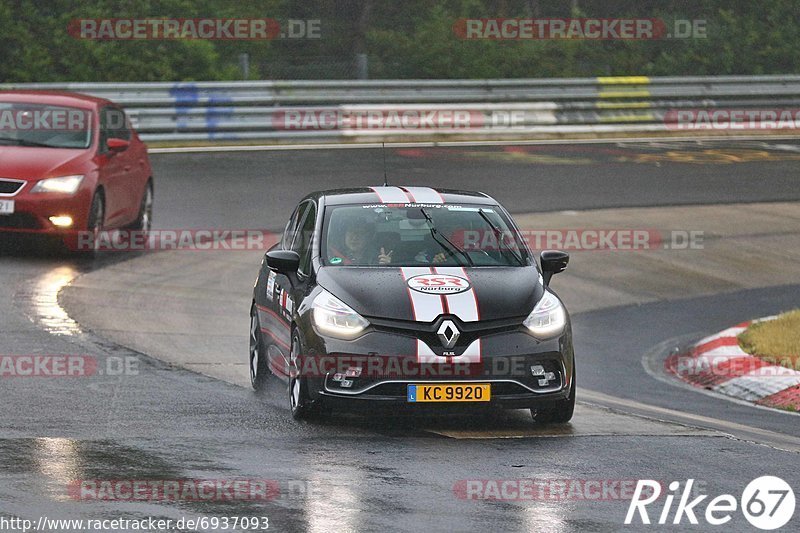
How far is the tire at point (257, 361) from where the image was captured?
10836 mm

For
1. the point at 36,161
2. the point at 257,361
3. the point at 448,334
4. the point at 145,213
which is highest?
the point at 36,161

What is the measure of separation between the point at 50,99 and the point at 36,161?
130 cm

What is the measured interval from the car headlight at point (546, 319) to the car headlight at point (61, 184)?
7340 mm

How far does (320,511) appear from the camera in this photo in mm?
6871

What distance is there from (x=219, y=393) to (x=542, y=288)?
2.28 meters

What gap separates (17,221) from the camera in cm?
1542

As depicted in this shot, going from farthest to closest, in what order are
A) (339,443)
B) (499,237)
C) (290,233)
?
(290,233) → (499,237) → (339,443)

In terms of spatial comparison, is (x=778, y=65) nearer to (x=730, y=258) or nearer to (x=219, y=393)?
(x=730, y=258)

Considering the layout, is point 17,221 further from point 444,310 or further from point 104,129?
point 444,310

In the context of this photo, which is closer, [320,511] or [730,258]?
[320,511]

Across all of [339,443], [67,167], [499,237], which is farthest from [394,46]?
[339,443]

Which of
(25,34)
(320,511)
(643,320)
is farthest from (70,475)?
(25,34)

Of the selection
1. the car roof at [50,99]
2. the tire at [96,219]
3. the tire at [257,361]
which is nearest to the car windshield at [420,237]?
the tire at [257,361]

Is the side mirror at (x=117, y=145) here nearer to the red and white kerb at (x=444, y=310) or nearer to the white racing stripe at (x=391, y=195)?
the white racing stripe at (x=391, y=195)
